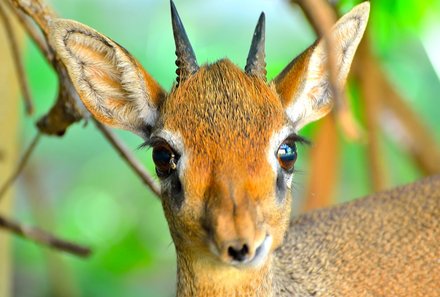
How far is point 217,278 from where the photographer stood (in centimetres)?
293

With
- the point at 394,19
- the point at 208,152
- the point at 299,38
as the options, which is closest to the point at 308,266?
the point at 208,152

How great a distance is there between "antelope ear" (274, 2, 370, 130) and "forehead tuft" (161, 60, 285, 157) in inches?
3.4

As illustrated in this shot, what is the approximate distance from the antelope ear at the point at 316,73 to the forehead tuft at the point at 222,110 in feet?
0.28

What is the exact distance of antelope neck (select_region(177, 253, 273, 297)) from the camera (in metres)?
2.92

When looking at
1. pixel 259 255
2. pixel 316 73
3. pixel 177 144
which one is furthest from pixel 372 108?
pixel 259 255

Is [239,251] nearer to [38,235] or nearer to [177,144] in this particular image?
[177,144]

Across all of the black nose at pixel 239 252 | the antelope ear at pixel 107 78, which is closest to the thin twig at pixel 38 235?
the antelope ear at pixel 107 78

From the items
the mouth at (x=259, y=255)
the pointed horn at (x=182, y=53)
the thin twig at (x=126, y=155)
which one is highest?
the pointed horn at (x=182, y=53)

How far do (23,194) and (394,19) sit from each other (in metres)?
3.64

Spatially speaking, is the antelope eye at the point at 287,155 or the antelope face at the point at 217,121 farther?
the antelope eye at the point at 287,155

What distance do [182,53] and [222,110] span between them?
0.80ft

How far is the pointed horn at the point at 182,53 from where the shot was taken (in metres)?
2.87

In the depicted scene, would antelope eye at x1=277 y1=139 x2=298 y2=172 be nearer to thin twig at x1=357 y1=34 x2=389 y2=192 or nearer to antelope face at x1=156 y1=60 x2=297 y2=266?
antelope face at x1=156 y1=60 x2=297 y2=266

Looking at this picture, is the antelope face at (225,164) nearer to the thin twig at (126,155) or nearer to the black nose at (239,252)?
the black nose at (239,252)
